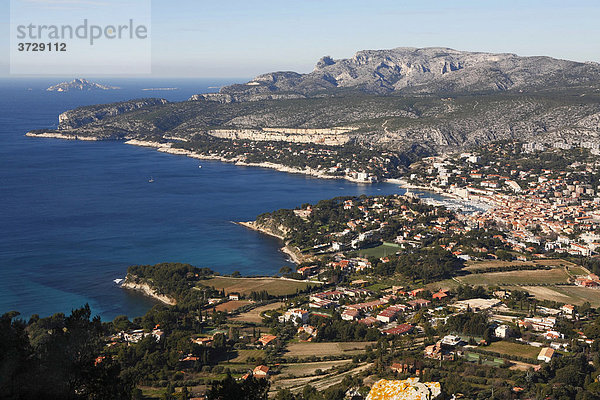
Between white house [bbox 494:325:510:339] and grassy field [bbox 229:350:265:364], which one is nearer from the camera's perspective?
grassy field [bbox 229:350:265:364]

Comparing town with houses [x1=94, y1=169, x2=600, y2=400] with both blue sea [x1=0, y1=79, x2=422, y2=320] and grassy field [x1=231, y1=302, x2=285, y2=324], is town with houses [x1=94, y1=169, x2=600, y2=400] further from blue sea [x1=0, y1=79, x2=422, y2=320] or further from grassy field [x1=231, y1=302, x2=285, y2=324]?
blue sea [x1=0, y1=79, x2=422, y2=320]

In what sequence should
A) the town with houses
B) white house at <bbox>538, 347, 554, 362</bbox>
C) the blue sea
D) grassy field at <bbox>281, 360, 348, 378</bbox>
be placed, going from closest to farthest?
the town with houses, grassy field at <bbox>281, 360, 348, 378</bbox>, white house at <bbox>538, 347, 554, 362</bbox>, the blue sea

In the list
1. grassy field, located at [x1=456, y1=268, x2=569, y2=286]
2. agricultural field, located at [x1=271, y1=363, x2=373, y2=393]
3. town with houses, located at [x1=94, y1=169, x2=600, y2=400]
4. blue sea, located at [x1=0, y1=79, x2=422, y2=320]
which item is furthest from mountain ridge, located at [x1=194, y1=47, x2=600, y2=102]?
agricultural field, located at [x1=271, y1=363, x2=373, y2=393]

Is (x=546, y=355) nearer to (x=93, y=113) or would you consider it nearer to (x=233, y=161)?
(x=233, y=161)

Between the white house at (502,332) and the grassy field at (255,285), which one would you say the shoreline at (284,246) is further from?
the white house at (502,332)

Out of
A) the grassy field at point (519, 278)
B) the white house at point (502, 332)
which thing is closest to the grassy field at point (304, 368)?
the white house at point (502, 332)

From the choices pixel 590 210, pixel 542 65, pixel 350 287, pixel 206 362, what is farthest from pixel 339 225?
pixel 542 65

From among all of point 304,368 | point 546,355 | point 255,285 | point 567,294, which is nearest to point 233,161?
point 255,285
